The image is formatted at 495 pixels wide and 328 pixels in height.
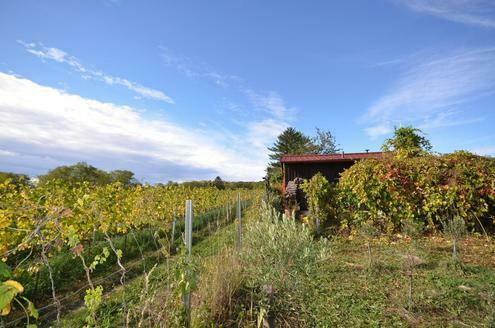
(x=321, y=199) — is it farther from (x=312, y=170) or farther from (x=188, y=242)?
(x=312, y=170)

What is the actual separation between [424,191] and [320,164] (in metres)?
7.52

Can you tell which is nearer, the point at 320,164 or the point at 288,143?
the point at 320,164

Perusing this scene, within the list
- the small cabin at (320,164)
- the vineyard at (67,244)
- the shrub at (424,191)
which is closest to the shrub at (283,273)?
the vineyard at (67,244)

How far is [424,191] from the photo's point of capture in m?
7.96

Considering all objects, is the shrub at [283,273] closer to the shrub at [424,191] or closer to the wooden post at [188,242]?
the wooden post at [188,242]

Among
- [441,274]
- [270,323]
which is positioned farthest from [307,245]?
[441,274]

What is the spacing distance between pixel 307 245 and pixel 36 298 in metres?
4.36

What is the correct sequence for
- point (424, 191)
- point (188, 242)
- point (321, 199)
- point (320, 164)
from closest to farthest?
point (188, 242) → point (424, 191) → point (321, 199) → point (320, 164)

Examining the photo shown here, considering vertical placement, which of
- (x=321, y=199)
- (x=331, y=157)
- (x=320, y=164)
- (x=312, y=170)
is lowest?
(x=321, y=199)

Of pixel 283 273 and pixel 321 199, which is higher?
pixel 321 199

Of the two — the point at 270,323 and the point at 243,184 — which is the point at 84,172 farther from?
the point at 270,323

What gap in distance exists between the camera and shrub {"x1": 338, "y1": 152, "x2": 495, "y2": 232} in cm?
761

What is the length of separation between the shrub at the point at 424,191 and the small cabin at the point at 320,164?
544 cm

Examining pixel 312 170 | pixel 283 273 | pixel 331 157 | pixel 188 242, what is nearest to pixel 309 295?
pixel 283 273
